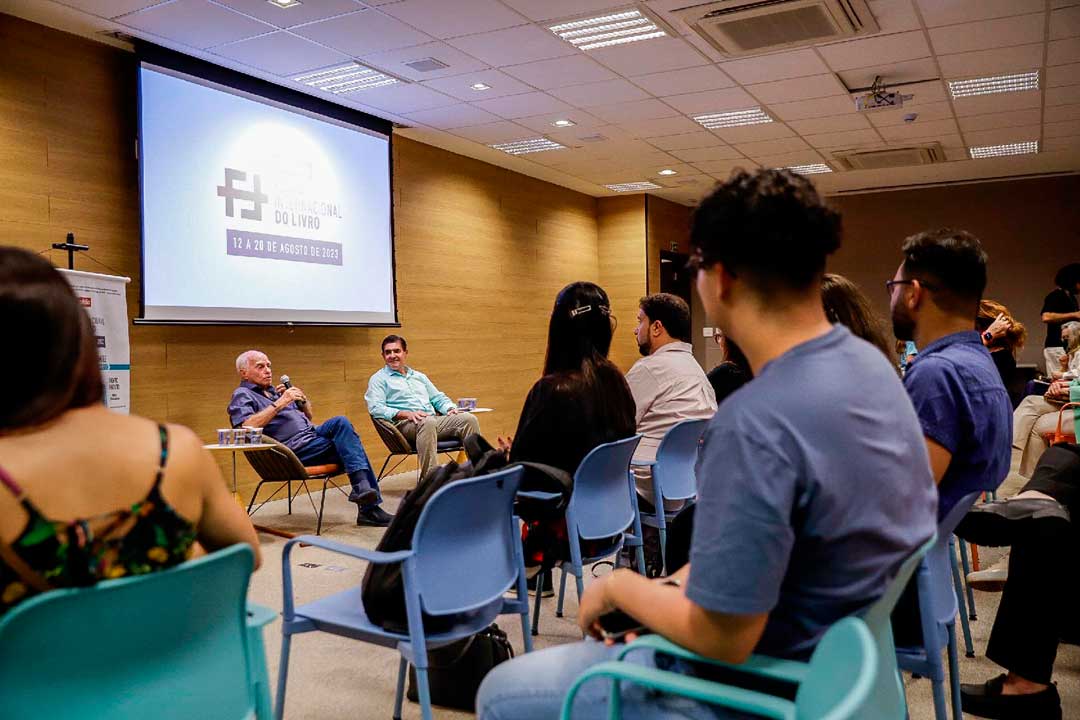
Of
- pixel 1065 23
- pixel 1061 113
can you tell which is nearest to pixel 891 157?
pixel 1061 113

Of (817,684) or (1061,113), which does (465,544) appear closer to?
(817,684)

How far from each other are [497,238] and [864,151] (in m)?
3.95

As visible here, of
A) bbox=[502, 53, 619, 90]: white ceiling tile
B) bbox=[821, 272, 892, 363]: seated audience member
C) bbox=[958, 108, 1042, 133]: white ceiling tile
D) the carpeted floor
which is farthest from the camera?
bbox=[958, 108, 1042, 133]: white ceiling tile

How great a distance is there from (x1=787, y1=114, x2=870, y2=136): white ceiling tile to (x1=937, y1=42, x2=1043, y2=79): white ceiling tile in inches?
A: 47.2

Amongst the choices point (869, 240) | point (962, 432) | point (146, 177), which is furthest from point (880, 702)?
point (869, 240)

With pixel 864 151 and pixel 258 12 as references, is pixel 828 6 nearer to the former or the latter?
A: pixel 258 12

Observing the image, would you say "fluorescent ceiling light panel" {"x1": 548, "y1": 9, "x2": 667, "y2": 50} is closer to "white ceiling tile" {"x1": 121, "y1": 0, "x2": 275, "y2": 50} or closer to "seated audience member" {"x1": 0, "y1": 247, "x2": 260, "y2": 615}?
"white ceiling tile" {"x1": 121, "y1": 0, "x2": 275, "y2": 50}

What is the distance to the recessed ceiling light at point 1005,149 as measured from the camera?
28.0 feet

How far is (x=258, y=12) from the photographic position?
475cm

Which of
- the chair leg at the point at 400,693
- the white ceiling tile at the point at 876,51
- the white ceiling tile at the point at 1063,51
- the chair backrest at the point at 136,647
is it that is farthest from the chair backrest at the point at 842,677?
the white ceiling tile at the point at 1063,51

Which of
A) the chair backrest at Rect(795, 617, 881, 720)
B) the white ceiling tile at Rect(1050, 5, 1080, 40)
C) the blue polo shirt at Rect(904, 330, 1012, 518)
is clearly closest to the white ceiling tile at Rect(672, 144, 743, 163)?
the white ceiling tile at Rect(1050, 5, 1080, 40)

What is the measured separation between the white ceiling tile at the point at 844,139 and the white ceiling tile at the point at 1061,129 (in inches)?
59.2

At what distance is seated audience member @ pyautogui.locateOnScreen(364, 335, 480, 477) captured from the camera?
6.32 meters

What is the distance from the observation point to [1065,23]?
16.8 feet
